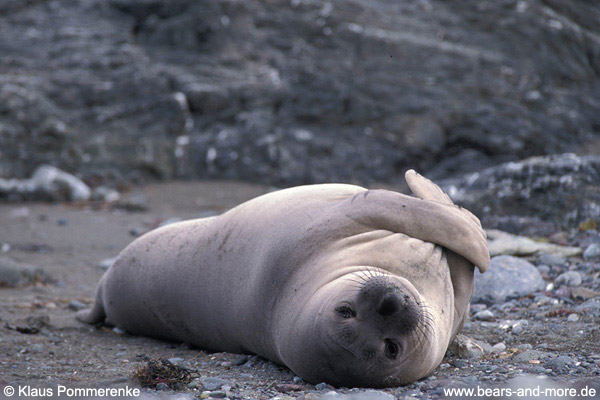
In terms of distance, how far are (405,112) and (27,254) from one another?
6.99 metres

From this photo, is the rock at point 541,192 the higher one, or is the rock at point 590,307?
the rock at point 590,307

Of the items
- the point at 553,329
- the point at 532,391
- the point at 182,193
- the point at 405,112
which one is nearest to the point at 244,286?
the point at 532,391

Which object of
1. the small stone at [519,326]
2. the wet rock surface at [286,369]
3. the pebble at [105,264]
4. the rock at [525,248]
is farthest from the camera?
the pebble at [105,264]

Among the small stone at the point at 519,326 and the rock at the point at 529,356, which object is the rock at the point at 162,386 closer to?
the rock at the point at 529,356

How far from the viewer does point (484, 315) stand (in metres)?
4.12

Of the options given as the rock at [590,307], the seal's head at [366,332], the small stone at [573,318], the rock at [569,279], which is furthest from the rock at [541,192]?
the seal's head at [366,332]

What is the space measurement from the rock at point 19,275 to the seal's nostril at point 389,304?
4.36 m

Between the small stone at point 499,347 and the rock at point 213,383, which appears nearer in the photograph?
the rock at point 213,383

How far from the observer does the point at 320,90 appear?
1186 cm

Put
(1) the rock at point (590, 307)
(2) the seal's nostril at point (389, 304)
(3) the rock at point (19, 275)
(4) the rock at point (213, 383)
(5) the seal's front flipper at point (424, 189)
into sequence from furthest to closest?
1. (3) the rock at point (19, 275)
2. (1) the rock at point (590, 307)
3. (5) the seal's front flipper at point (424, 189)
4. (4) the rock at point (213, 383)
5. (2) the seal's nostril at point (389, 304)

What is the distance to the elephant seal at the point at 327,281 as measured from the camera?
2.52m

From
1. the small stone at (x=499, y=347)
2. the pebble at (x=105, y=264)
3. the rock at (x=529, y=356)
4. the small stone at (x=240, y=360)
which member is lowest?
the pebble at (x=105, y=264)

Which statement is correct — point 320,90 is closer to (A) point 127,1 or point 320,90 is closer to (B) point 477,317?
(A) point 127,1

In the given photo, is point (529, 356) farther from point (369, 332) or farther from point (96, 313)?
point (96, 313)
